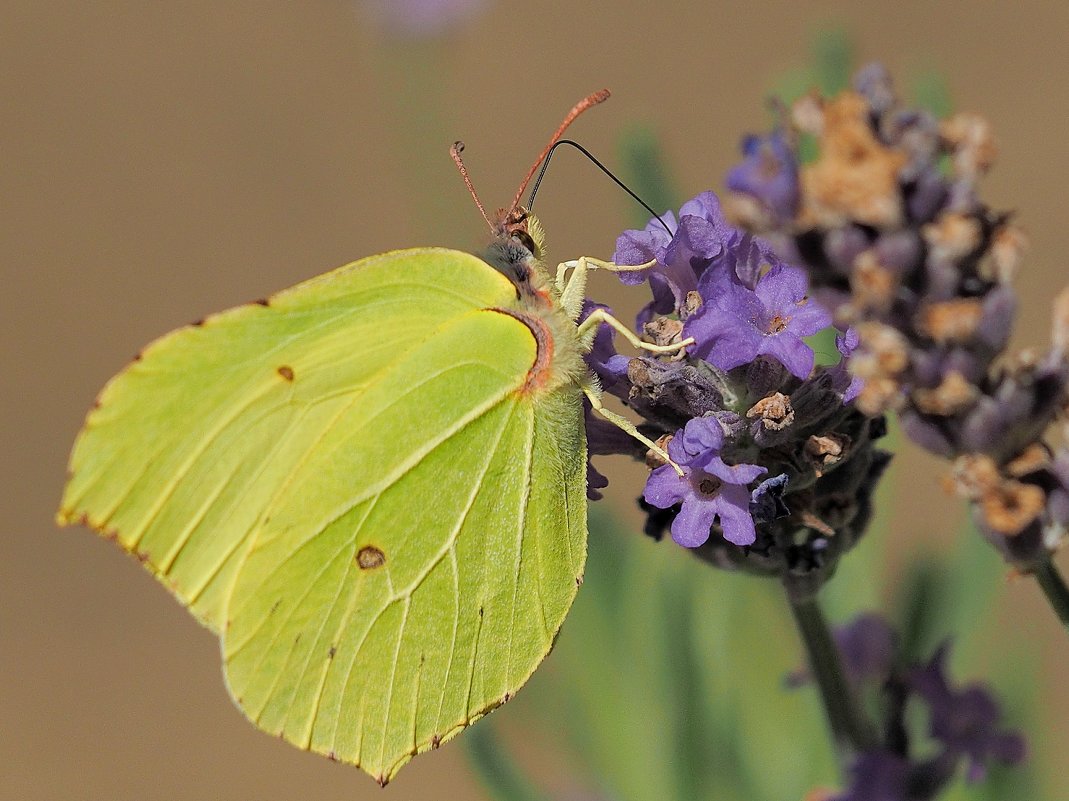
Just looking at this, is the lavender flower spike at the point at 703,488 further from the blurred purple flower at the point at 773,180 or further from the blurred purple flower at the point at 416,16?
the blurred purple flower at the point at 416,16

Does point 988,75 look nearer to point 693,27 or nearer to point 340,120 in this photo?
point 693,27

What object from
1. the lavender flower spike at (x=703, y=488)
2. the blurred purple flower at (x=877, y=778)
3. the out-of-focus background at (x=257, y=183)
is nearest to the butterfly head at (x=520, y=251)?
the lavender flower spike at (x=703, y=488)

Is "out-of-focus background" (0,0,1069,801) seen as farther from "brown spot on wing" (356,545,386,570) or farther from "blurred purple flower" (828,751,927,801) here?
"blurred purple flower" (828,751,927,801)

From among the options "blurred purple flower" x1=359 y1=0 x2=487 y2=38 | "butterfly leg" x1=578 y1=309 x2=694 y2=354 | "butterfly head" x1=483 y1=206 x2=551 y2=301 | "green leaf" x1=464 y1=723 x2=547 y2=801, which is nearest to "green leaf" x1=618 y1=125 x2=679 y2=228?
"butterfly head" x1=483 y1=206 x2=551 y2=301

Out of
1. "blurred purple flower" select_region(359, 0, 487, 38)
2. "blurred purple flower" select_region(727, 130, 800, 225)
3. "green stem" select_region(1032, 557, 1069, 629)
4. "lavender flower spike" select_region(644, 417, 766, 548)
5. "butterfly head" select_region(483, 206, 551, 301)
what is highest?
"blurred purple flower" select_region(727, 130, 800, 225)

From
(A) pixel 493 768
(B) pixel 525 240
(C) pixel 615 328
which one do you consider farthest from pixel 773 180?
(A) pixel 493 768

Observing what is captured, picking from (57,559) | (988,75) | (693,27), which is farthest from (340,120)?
(988,75)
